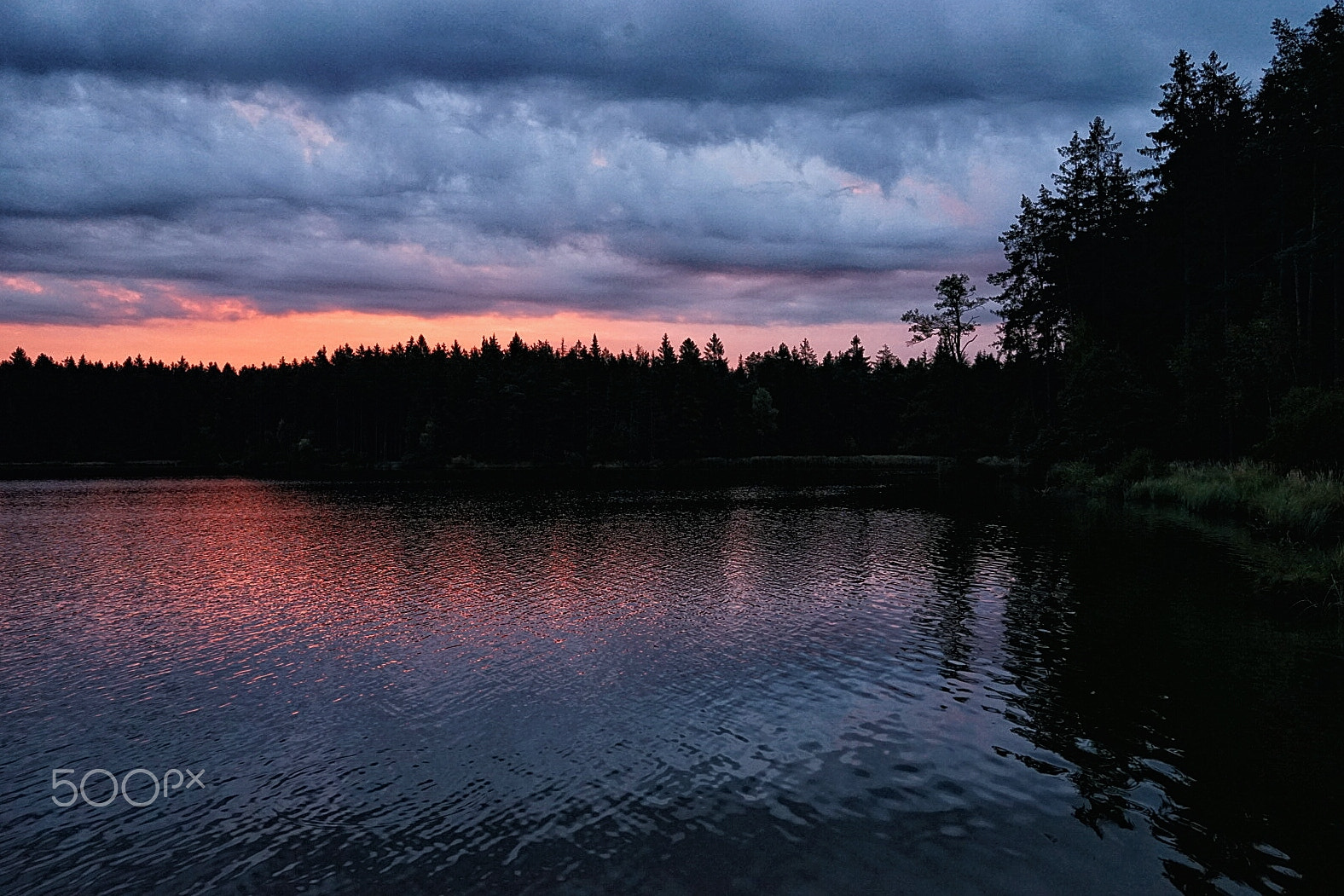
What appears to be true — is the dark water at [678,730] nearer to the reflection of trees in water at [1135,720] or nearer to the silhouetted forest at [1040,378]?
the reflection of trees in water at [1135,720]

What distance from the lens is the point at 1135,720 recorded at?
59.7ft

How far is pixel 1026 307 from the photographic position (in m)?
94.9

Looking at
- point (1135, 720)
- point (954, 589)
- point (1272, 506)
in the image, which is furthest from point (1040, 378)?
point (1135, 720)

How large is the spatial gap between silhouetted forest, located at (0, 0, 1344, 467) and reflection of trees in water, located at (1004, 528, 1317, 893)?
19.4 meters

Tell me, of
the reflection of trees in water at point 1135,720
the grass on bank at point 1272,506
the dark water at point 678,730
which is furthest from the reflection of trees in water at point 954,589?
the grass on bank at point 1272,506

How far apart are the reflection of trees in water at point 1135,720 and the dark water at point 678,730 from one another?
9 cm

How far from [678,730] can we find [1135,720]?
11111 mm

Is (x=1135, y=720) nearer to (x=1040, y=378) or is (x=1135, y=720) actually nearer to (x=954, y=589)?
(x=954, y=589)

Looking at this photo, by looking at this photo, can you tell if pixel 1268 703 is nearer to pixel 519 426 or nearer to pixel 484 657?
pixel 484 657

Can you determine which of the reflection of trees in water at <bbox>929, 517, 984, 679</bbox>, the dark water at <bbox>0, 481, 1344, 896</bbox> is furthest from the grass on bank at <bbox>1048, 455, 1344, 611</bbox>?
the reflection of trees in water at <bbox>929, 517, 984, 679</bbox>

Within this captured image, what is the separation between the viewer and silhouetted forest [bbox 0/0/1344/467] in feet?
173

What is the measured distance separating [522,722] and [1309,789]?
54.5 ft

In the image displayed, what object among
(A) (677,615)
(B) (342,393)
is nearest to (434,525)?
(A) (677,615)

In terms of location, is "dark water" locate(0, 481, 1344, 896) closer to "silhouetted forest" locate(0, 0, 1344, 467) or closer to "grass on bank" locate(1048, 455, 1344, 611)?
"grass on bank" locate(1048, 455, 1344, 611)
